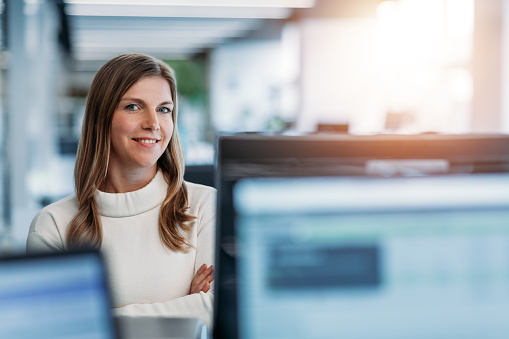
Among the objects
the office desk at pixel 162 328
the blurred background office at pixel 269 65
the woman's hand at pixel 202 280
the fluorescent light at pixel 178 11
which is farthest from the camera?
the fluorescent light at pixel 178 11

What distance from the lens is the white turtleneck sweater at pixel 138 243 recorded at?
1242 mm

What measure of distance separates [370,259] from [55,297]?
0.27m

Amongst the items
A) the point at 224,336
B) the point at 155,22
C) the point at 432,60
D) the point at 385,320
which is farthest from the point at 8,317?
the point at 155,22

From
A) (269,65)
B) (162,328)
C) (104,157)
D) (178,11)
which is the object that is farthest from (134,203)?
(269,65)

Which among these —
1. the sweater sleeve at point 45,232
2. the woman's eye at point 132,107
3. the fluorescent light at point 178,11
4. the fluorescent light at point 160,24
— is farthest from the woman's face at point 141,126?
the fluorescent light at point 160,24

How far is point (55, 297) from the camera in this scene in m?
0.49

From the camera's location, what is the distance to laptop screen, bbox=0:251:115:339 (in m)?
0.48

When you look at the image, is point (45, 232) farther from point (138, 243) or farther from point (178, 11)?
point (178, 11)

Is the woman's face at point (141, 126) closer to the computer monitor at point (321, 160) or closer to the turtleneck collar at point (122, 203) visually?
the turtleneck collar at point (122, 203)

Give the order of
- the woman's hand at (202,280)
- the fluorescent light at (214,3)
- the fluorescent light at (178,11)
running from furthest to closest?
the fluorescent light at (178,11) → the fluorescent light at (214,3) → the woman's hand at (202,280)

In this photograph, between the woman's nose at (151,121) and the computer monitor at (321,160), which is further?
the woman's nose at (151,121)

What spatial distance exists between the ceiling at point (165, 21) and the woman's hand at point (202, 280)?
625 centimetres

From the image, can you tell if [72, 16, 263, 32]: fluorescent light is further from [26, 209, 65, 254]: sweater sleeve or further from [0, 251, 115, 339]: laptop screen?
[0, 251, 115, 339]: laptop screen

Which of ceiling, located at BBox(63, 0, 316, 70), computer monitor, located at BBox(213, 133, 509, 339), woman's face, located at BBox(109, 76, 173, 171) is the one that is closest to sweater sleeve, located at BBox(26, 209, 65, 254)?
woman's face, located at BBox(109, 76, 173, 171)
